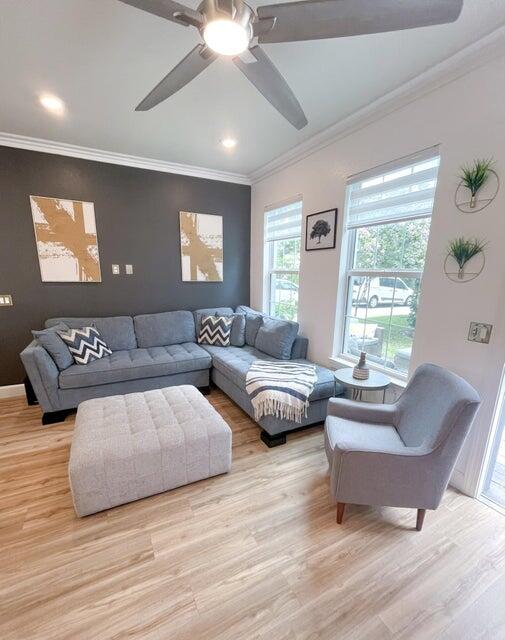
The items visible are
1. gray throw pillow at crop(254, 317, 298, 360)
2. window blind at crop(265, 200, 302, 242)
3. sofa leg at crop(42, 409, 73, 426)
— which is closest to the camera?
sofa leg at crop(42, 409, 73, 426)

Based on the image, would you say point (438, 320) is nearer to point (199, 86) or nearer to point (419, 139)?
point (419, 139)

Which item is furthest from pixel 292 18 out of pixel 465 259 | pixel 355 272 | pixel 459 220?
pixel 355 272

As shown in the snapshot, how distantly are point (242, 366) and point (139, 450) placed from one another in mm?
1259

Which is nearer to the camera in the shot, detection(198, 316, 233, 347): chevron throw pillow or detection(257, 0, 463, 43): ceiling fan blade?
detection(257, 0, 463, 43): ceiling fan blade

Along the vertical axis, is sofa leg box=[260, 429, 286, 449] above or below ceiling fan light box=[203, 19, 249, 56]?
below

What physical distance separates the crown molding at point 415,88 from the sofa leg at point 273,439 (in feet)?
8.76

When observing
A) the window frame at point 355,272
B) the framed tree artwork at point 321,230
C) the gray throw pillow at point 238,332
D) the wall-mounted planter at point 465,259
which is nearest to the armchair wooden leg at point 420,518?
the window frame at point 355,272

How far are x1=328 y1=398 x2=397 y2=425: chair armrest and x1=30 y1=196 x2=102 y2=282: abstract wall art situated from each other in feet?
9.90

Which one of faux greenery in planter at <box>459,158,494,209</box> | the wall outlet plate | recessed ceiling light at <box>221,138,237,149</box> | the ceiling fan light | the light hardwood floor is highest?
recessed ceiling light at <box>221,138,237,149</box>

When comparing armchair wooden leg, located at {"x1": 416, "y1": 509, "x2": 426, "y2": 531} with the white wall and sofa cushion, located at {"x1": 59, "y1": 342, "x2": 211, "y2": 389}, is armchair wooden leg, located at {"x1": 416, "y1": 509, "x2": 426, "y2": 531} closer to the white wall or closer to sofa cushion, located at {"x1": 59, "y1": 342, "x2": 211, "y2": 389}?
the white wall

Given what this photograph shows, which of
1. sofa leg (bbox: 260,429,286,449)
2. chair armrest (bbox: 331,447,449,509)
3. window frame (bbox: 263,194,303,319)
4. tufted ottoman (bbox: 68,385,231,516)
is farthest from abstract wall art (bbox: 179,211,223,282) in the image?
chair armrest (bbox: 331,447,449,509)

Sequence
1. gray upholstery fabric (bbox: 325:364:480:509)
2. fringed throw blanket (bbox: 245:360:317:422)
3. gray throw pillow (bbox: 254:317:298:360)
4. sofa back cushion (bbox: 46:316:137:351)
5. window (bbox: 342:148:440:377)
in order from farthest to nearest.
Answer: sofa back cushion (bbox: 46:316:137:351), gray throw pillow (bbox: 254:317:298:360), fringed throw blanket (bbox: 245:360:317:422), window (bbox: 342:148:440:377), gray upholstery fabric (bbox: 325:364:480:509)

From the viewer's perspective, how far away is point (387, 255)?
7.54ft

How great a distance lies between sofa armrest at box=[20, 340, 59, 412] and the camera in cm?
236
